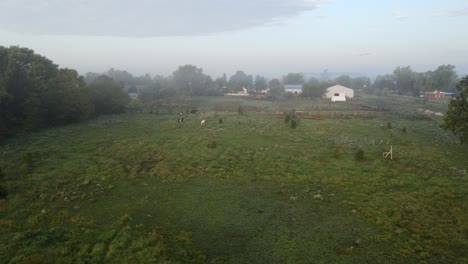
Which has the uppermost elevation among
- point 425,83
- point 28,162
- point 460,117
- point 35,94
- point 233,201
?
point 425,83

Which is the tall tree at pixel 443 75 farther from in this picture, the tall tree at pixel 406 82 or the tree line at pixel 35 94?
the tree line at pixel 35 94

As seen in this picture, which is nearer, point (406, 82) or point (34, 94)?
point (34, 94)

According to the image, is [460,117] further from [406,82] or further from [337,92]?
[406,82]

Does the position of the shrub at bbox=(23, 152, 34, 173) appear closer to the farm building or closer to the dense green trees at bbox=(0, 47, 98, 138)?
the dense green trees at bbox=(0, 47, 98, 138)

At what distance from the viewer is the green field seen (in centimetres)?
1195

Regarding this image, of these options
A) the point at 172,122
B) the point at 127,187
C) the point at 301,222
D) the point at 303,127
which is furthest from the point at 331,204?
the point at 172,122

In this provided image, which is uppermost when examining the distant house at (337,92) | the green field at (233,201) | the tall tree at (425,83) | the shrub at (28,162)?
the tall tree at (425,83)

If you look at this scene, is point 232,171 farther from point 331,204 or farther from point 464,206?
point 464,206

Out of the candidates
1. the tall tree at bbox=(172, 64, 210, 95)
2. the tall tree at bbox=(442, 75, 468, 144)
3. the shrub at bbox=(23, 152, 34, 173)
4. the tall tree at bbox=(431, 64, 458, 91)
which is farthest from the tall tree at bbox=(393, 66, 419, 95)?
the shrub at bbox=(23, 152, 34, 173)

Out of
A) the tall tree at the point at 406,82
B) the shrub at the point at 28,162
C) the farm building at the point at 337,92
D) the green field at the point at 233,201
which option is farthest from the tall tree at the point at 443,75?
the shrub at the point at 28,162

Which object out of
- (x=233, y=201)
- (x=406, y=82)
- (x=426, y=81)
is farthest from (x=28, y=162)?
(x=406, y=82)

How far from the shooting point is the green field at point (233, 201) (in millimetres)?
11953

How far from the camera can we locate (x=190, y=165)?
71.8 feet

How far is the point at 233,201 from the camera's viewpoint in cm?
1627
